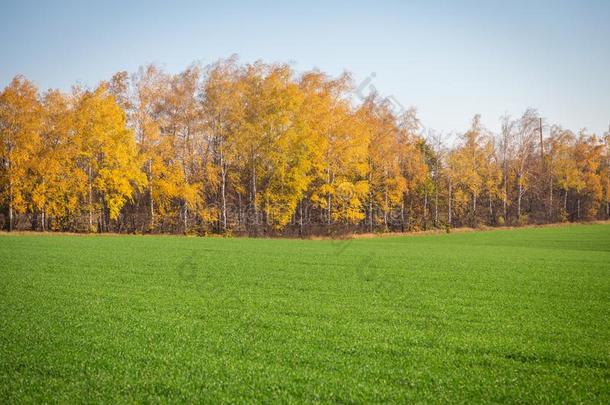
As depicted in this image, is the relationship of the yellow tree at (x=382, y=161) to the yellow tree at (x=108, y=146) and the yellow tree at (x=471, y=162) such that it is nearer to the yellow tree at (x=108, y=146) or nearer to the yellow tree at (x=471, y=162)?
the yellow tree at (x=471, y=162)

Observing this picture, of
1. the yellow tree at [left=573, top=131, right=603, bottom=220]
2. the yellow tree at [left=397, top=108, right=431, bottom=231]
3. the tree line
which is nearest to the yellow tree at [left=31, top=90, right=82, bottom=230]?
the tree line

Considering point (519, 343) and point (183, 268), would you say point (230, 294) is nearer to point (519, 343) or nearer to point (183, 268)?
point (183, 268)

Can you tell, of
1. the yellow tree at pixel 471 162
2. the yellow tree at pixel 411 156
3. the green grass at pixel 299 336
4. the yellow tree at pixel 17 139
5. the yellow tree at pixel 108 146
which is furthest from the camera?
the yellow tree at pixel 471 162

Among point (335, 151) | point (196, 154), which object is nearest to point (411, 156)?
point (335, 151)

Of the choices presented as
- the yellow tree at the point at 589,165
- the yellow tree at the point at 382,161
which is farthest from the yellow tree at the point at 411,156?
the yellow tree at the point at 589,165

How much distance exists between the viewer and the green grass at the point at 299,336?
6320 millimetres

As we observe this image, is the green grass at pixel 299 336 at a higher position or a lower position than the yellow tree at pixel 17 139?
lower

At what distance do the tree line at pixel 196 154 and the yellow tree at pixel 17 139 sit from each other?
0.33ft

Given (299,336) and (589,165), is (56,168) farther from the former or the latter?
(589,165)

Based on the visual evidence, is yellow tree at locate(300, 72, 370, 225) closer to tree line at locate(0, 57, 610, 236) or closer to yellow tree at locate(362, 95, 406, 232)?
tree line at locate(0, 57, 610, 236)

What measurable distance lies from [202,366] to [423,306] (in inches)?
265

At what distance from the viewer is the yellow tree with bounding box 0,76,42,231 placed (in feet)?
124

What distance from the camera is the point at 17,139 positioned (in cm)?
3828

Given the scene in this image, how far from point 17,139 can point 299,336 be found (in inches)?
1572
